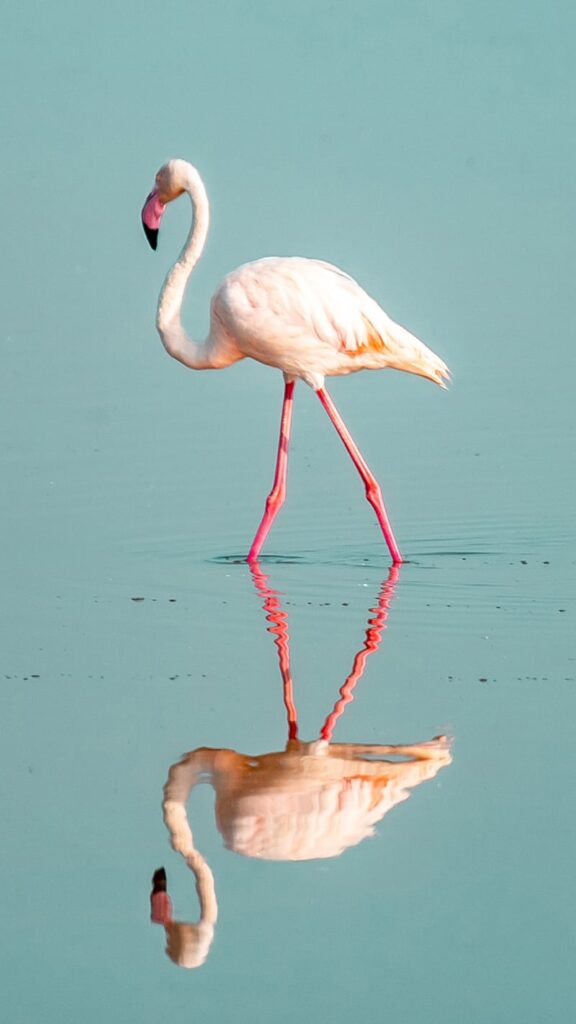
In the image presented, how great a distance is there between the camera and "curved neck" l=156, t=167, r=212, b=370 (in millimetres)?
10078

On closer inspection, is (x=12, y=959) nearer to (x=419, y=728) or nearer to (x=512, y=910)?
(x=512, y=910)

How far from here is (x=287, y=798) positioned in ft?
19.1

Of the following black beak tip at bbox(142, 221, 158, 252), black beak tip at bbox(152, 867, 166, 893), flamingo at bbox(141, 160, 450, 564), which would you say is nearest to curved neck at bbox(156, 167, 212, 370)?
flamingo at bbox(141, 160, 450, 564)

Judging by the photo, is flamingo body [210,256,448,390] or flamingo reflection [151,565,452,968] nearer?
flamingo reflection [151,565,452,968]

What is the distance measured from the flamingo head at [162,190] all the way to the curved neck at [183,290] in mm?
58

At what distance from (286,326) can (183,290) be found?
33.6 inches

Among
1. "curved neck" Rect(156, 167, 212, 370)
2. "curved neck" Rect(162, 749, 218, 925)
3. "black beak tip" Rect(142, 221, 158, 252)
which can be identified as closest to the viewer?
"curved neck" Rect(162, 749, 218, 925)

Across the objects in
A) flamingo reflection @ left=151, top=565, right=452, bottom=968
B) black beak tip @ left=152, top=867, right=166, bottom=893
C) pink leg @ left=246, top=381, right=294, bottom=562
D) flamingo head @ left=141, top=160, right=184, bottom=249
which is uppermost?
flamingo head @ left=141, top=160, right=184, bottom=249

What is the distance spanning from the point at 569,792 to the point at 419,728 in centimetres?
75

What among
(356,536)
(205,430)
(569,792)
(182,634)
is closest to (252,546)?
(356,536)

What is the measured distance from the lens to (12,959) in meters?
4.84

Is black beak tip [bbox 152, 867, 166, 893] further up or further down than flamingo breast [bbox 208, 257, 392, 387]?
further down

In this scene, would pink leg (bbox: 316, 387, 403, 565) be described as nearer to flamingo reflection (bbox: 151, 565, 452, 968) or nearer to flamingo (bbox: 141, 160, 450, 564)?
flamingo (bbox: 141, 160, 450, 564)

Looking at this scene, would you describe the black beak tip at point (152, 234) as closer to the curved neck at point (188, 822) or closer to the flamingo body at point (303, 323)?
the flamingo body at point (303, 323)
